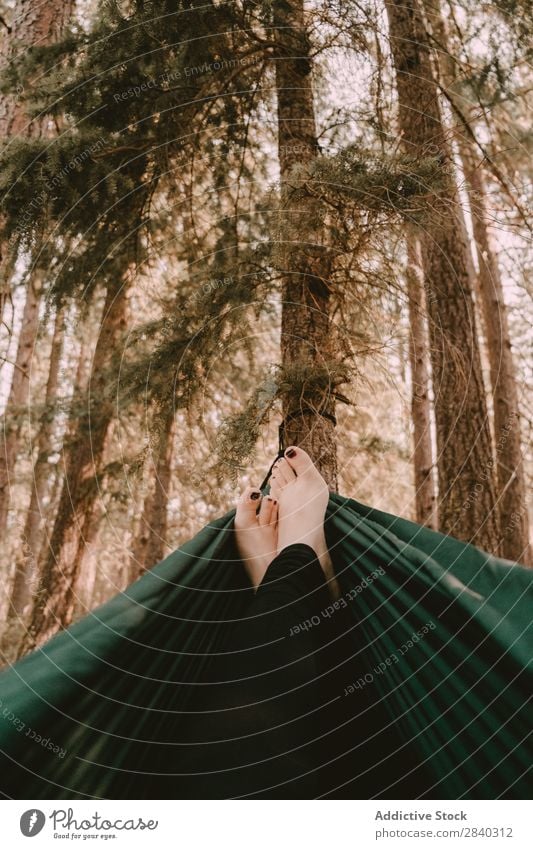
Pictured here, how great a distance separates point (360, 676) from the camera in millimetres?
1487

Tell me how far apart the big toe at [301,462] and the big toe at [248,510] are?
0.18 meters

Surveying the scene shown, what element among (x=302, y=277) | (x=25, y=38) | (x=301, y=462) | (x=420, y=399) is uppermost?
(x=25, y=38)

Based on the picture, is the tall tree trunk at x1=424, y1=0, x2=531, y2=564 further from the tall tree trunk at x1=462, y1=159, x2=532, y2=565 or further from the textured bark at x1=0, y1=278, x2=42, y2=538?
the textured bark at x1=0, y1=278, x2=42, y2=538

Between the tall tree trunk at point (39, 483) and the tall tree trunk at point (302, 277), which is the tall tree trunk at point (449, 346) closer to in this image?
the tall tree trunk at point (302, 277)

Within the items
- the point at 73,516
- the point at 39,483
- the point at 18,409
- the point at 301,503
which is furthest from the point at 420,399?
the point at 39,483

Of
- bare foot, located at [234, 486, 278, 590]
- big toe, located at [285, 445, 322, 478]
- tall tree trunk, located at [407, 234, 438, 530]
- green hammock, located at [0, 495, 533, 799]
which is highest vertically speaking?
tall tree trunk, located at [407, 234, 438, 530]

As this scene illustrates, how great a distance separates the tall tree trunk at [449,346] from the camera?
2.46 m

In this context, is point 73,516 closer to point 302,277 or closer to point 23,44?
point 302,277

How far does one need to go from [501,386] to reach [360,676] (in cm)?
328

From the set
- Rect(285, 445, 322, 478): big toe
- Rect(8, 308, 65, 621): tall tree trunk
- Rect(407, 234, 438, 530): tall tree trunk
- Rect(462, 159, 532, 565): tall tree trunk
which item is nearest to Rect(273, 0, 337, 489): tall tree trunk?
Rect(285, 445, 322, 478): big toe

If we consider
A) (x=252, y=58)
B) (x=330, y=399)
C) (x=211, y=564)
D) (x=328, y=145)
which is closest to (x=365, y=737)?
(x=211, y=564)

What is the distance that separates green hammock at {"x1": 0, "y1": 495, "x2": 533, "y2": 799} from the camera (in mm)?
1212

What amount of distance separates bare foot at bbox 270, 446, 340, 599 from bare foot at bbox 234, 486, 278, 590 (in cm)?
4

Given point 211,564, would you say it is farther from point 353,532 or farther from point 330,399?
point 330,399
